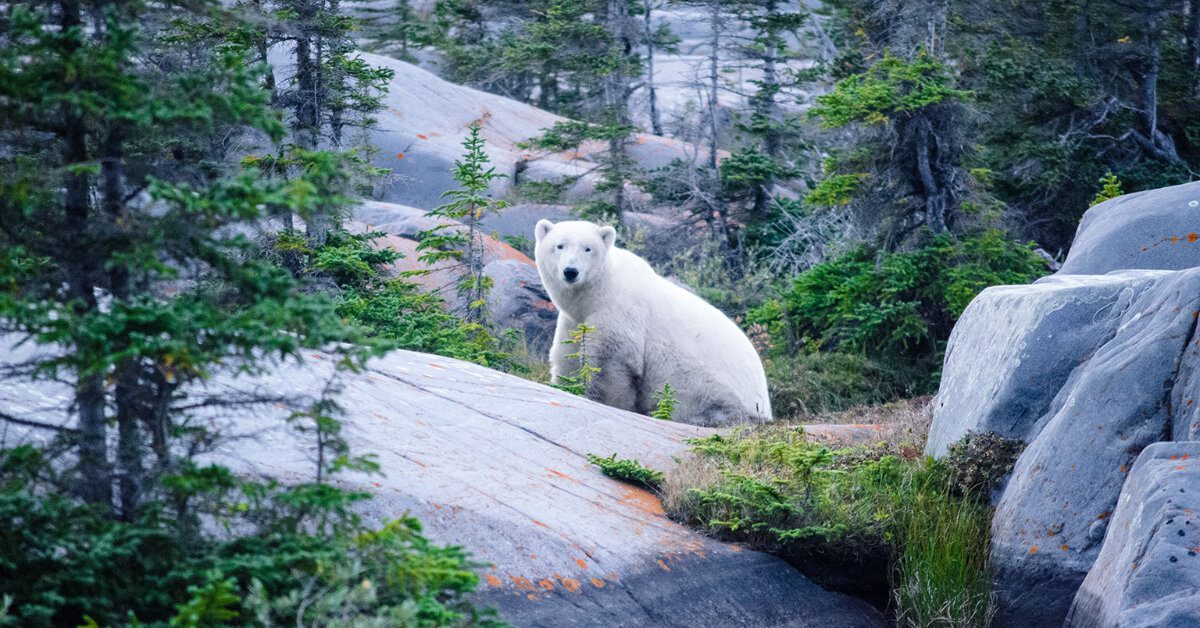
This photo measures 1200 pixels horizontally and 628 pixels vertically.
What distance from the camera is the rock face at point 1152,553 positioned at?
4.03m

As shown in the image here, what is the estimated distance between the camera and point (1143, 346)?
5164 millimetres

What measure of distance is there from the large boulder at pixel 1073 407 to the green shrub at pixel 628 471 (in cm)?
184

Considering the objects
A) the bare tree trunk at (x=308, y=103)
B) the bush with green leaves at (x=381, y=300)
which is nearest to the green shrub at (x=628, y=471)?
the bush with green leaves at (x=381, y=300)

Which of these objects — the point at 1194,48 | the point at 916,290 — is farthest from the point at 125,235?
the point at 1194,48

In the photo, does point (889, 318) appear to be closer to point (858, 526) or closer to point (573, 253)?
point (573, 253)

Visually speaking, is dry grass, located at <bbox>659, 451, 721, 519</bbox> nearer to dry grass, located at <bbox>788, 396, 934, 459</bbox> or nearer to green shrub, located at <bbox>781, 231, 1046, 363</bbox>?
dry grass, located at <bbox>788, 396, 934, 459</bbox>

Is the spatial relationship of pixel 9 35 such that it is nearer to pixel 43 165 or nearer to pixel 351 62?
pixel 43 165

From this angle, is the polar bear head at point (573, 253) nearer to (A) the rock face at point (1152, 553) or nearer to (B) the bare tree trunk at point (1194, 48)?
(A) the rock face at point (1152, 553)

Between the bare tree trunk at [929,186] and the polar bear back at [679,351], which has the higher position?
the bare tree trunk at [929,186]

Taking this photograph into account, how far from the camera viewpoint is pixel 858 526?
17.9 ft

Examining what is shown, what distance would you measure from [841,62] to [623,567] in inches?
425

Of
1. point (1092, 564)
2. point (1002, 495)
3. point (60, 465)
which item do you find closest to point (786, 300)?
point (1002, 495)

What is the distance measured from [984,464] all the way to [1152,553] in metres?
1.69

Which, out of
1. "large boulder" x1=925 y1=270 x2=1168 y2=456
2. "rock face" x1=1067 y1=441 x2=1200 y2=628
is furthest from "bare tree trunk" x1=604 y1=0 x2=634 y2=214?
"rock face" x1=1067 y1=441 x2=1200 y2=628
